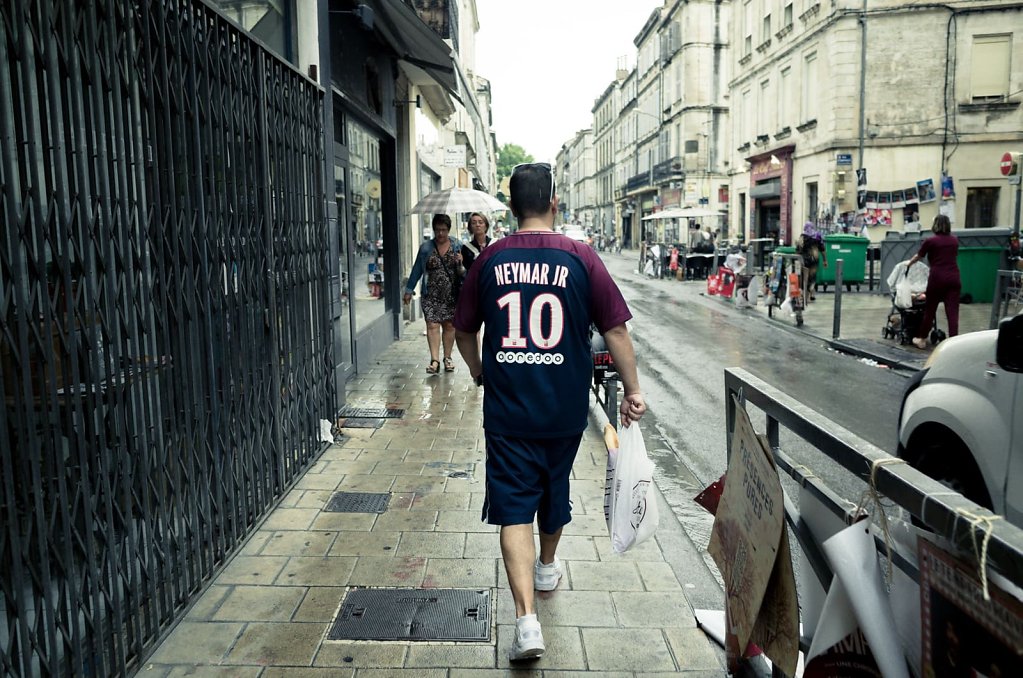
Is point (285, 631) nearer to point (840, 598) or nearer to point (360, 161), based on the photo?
point (840, 598)

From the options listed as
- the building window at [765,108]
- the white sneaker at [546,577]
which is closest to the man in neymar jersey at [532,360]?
the white sneaker at [546,577]

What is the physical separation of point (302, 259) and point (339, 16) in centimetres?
454

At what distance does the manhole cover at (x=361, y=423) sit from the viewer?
7.48m

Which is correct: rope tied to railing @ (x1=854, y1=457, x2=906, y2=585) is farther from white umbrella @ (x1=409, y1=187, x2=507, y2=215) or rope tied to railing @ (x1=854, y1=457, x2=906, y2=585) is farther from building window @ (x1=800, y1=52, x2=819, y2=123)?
building window @ (x1=800, y1=52, x2=819, y2=123)

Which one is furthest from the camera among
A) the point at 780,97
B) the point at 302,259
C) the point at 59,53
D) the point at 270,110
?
the point at 780,97

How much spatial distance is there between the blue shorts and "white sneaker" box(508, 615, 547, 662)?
15.8 inches

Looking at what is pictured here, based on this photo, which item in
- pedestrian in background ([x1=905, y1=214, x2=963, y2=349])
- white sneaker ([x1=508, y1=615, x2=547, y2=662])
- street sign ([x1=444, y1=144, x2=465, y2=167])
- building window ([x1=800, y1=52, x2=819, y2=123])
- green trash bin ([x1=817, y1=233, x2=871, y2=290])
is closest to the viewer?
white sneaker ([x1=508, y1=615, x2=547, y2=662])

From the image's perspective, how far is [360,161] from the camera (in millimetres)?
10883

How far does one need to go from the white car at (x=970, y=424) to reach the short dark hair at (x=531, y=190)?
2.01m

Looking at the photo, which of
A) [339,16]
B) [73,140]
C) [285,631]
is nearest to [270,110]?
[73,140]

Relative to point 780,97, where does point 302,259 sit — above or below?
below

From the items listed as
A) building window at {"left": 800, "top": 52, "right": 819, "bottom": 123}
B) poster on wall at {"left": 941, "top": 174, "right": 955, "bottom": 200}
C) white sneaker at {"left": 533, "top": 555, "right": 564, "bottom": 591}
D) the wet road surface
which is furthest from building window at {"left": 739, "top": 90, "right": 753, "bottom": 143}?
white sneaker at {"left": 533, "top": 555, "right": 564, "bottom": 591}

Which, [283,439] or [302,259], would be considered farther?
[302,259]

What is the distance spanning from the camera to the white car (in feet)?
11.9
